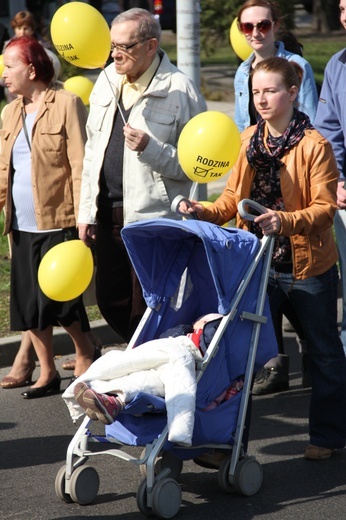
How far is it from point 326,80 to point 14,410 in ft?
8.71

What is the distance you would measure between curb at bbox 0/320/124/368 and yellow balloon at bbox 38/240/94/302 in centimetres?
143

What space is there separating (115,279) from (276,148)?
1.49m

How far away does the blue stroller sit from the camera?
4.56 m

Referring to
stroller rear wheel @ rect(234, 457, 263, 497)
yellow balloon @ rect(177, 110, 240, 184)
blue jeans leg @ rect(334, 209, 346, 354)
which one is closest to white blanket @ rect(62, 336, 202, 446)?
stroller rear wheel @ rect(234, 457, 263, 497)

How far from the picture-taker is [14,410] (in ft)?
20.7

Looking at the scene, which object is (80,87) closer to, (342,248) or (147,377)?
(342,248)

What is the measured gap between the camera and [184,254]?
505 cm

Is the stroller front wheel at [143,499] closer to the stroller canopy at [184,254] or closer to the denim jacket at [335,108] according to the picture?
the stroller canopy at [184,254]

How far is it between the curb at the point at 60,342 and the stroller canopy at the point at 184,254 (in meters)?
2.55

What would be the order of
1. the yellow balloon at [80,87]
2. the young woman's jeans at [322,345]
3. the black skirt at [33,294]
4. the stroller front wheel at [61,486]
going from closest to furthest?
1. the stroller front wheel at [61,486]
2. the young woman's jeans at [322,345]
3. the black skirt at [33,294]
4. the yellow balloon at [80,87]

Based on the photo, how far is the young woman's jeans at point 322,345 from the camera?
5.10m

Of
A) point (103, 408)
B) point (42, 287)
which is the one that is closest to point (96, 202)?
point (42, 287)

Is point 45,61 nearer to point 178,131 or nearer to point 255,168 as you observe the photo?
point 178,131

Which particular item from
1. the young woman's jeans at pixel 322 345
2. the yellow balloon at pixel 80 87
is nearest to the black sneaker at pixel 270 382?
the young woman's jeans at pixel 322 345
